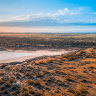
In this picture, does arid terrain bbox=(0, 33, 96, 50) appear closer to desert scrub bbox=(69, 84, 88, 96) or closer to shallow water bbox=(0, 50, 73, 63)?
shallow water bbox=(0, 50, 73, 63)

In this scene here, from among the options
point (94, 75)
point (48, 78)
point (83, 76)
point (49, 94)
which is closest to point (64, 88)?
point (49, 94)

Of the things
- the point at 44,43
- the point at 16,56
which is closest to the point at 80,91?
the point at 16,56

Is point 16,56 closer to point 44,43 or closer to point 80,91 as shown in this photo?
point 80,91

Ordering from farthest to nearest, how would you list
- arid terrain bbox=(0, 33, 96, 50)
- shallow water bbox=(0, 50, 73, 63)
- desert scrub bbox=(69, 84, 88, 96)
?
arid terrain bbox=(0, 33, 96, 50), shallow water bbox=(0, 50, 73, 63), desert scrub bbox=(69, 84, 88, 96)

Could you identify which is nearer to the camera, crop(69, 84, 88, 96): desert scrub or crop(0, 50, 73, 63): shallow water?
crop(69, 84, 88, 96): desert scrub

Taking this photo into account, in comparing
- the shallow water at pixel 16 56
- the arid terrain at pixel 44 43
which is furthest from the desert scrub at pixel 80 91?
the arid terrain at pixel 44 43

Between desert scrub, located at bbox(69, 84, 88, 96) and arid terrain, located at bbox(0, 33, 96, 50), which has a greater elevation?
arid terrain, located at bbox(0, 33, 96, 50)

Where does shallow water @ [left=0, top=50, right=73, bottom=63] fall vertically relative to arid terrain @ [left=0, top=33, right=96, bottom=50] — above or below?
below

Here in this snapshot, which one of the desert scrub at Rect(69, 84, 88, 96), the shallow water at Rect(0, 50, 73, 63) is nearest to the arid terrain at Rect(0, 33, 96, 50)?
the shallow water at Rect(0, 50, 73, 63)

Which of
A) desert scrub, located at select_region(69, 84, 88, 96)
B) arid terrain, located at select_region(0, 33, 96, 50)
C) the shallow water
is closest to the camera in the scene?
desert scrub, located at select_region(69, 84, 88, 96)

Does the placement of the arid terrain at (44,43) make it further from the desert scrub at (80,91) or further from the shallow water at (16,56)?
the desert scrub at (80,91)

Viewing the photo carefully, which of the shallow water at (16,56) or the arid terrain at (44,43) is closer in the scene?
the shallow water at (16,56)
